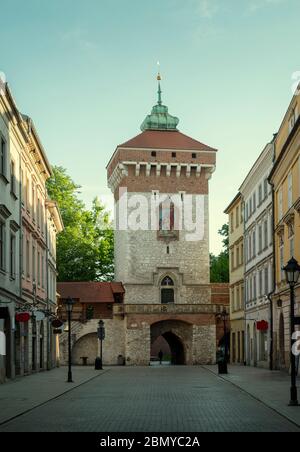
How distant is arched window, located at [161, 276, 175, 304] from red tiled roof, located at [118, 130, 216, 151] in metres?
10.5

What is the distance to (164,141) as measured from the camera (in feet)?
234

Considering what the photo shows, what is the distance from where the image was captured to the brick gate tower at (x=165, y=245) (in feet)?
220

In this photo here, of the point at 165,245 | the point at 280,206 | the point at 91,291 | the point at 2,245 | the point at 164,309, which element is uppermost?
the point at 165,245

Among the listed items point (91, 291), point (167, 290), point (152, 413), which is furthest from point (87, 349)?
point (152, 413)

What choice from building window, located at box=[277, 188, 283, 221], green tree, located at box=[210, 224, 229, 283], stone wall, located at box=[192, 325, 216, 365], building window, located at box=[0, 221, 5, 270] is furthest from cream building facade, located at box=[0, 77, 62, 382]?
green tree, located at box=[210, 224, 229, 283]

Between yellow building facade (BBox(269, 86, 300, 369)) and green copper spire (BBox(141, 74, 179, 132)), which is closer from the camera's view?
yellow building facade (BBox(269, 86, 300, 369))

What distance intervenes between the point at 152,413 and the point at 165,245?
50650 mm

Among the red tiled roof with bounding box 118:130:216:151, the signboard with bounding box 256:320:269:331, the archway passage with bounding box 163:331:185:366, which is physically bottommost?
the archway passage with bounding box 163:331:185:366

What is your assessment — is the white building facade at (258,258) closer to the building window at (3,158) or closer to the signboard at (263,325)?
the signboard at (263,325)

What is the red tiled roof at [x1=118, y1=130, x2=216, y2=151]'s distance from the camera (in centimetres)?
7038

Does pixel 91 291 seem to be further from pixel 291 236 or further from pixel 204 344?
pixel 291 236

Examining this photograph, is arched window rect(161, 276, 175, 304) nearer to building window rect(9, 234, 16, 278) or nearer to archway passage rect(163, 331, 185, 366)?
archway passage rect(163, 331, 185, 366)

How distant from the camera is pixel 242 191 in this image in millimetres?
59688

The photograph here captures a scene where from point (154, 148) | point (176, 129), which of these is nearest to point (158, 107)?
point (176, 129)
